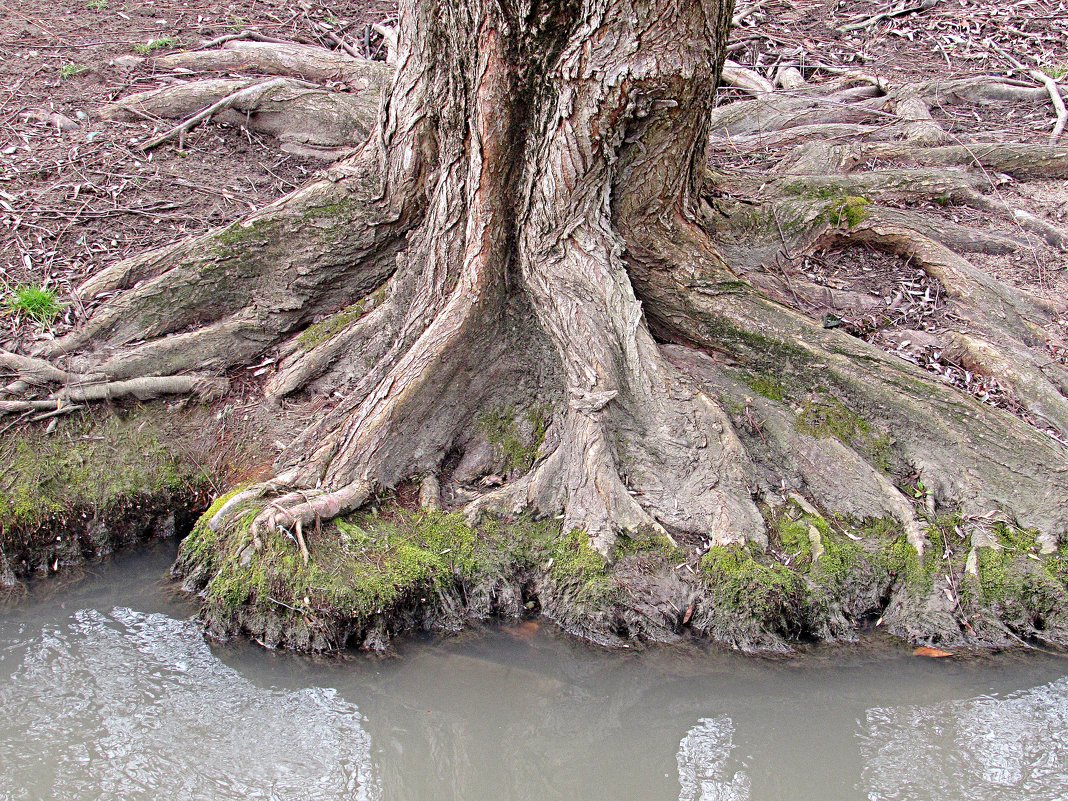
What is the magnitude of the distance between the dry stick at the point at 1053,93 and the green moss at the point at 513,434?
217 inches

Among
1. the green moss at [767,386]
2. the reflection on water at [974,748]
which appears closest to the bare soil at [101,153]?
the green moss at [767,386]

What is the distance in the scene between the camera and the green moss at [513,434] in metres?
5.21

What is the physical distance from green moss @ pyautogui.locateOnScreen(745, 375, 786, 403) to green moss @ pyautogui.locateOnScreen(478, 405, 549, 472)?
129 centimetres

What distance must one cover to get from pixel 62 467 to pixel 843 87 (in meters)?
7.94

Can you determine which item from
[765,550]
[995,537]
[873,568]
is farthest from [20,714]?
[995,537]

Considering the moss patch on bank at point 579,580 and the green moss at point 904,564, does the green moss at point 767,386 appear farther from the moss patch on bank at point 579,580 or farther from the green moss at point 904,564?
the green moss at point 904,564

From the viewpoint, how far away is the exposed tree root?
4641 mm

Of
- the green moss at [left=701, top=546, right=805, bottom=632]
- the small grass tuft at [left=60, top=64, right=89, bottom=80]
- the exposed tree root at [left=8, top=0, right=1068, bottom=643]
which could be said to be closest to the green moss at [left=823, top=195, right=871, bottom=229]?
the exposed tree root at [left=8, top=0, right=1068, bottom=643]

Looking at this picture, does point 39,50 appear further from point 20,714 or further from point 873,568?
point 873,568

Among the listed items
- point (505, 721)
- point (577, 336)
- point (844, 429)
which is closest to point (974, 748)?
point (844, 429)

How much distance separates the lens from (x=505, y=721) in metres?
4.00

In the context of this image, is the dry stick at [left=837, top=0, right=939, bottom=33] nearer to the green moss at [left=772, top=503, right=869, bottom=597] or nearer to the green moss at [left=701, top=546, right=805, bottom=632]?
the green moss at [left=772, top=503, right=869, bottom=597]

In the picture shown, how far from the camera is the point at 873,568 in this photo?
4688 millimetres

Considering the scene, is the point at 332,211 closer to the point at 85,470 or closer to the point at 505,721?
the point at 85,470
